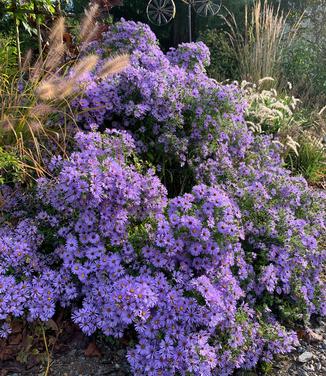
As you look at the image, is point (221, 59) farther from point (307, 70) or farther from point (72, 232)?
point (72, 232)

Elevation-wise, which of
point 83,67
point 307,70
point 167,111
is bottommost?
point 307,70

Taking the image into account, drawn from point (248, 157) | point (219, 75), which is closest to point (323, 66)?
point (219, 75)

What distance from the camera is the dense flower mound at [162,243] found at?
2.28m

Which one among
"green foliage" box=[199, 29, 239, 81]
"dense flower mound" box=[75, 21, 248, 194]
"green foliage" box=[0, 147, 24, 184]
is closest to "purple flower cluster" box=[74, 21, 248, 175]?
"dense flower mound" box=[75, 21, 248, 194]

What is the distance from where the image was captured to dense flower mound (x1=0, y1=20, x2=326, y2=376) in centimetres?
228

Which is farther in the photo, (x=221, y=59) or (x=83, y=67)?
(x=221, y=59)

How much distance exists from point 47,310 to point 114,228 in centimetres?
51

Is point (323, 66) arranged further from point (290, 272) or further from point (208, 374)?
point (208, 374)

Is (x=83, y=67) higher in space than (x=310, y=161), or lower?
higher

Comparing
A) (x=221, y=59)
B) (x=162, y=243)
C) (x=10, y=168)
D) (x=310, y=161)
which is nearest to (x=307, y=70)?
(x=221, y=59)

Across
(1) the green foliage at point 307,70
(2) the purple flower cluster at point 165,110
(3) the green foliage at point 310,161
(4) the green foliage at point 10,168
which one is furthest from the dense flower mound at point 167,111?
(1) the green foliage at point 307,70

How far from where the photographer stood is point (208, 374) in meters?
2.15

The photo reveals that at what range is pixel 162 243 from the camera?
238 centimetres

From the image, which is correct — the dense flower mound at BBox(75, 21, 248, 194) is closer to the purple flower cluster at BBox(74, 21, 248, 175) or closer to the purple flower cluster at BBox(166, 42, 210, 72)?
the purple flower cluster at BBox(74, 21, 248, 175)
